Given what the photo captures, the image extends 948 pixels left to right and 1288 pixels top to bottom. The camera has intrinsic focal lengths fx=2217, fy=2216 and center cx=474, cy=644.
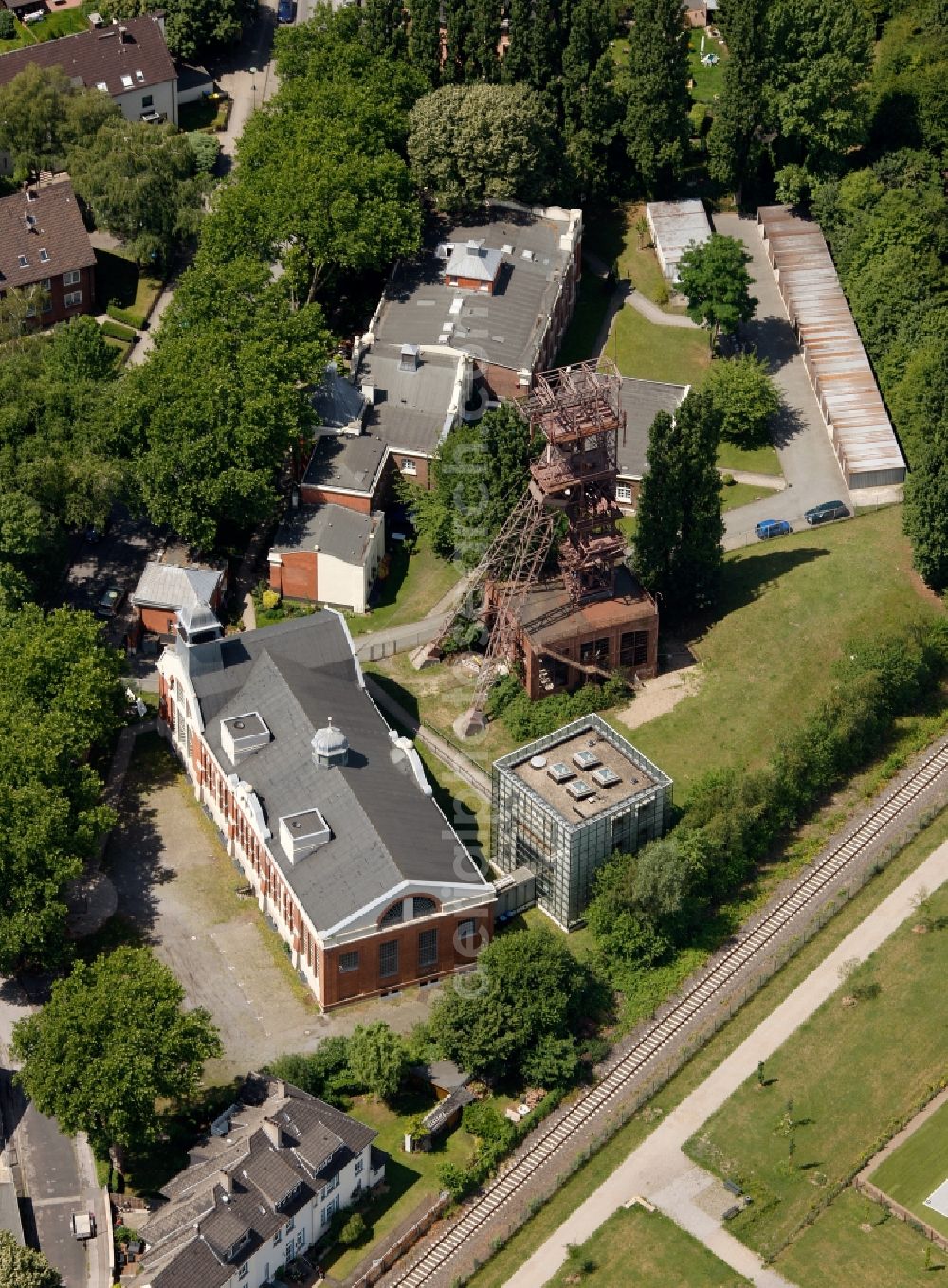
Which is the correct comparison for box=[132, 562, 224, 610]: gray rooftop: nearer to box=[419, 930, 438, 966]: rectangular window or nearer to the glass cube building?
the glass cube building

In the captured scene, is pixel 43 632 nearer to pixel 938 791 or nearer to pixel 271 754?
pixel 271 754

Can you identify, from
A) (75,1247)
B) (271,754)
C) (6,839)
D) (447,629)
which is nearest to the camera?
(75,1247)

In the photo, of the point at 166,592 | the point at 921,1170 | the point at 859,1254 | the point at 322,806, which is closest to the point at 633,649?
the point at 322,806

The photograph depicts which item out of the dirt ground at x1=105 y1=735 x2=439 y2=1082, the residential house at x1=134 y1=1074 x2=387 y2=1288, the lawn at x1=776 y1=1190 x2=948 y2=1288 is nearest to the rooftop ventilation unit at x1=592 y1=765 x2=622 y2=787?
the dirt ground at x1=105 y1=735 x2=439 y2=1082

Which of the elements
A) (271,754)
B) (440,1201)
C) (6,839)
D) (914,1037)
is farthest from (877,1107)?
(6,839)

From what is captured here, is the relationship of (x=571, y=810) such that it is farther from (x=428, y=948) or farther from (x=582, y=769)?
(x=428, y=948)

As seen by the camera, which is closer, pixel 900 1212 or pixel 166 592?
pixel 900 1212

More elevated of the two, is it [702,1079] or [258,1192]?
[258,1192]
